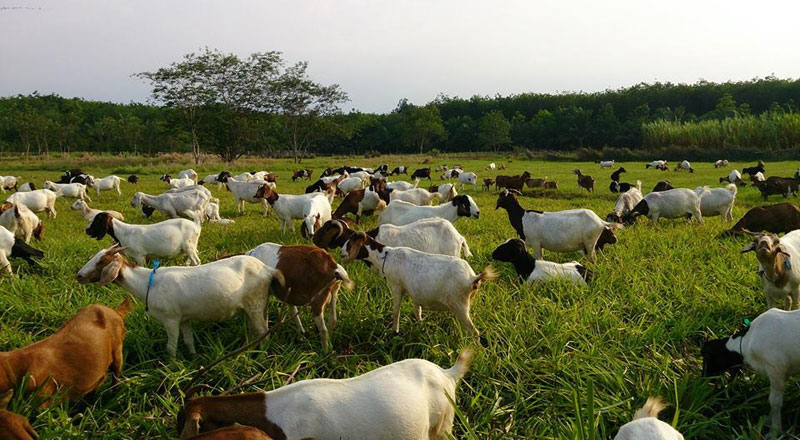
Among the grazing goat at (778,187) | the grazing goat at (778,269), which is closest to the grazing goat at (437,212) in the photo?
the grazing goat at (778,269)

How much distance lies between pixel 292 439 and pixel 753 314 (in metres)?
5.26

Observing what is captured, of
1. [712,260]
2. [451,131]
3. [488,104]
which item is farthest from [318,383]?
[488,104]

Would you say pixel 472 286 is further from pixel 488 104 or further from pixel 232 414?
pixel 488 104

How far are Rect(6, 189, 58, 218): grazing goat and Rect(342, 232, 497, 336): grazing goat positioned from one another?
43.8 feet

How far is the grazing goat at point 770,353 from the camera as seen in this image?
3598 millimetres

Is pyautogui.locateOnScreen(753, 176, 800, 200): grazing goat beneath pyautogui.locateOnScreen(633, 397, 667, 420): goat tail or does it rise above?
beneath

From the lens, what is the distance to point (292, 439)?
9.16ft

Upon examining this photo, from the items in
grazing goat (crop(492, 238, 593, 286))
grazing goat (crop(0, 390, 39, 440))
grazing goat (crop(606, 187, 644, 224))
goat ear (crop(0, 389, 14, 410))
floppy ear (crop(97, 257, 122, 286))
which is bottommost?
grazing goat (crop(606, 187, 644, 224))

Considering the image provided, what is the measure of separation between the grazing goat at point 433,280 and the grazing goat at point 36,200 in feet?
43.8

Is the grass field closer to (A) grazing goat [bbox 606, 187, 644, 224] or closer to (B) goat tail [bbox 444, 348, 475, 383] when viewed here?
(B) goat tail [bbox 444, 348, 475, 383]

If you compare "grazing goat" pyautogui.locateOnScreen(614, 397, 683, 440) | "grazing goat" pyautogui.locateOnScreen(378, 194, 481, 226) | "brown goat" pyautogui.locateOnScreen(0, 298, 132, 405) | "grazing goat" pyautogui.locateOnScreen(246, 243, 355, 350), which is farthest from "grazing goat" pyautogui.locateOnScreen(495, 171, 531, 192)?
"grazing goat" pyautogui.locateOnScreen(614, 397, 683, 440)

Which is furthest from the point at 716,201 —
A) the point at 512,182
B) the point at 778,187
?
the point at 512,182

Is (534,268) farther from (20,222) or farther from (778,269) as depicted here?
(20,222)

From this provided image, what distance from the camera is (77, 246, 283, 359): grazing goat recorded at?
4707mm
